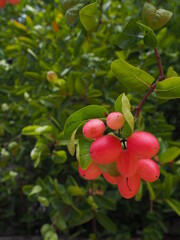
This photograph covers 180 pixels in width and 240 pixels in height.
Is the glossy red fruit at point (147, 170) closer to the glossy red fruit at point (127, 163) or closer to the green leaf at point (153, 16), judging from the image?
the glossy red fruit at point (127, 163)

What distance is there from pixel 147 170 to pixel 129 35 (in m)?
0.37

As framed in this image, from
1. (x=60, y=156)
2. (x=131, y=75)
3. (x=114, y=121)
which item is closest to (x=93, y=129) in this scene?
(x=114, y=121)

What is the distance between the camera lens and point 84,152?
59 cm

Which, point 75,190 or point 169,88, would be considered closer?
point 169,88

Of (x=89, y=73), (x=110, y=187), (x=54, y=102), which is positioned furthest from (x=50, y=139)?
(x=110, y=187)

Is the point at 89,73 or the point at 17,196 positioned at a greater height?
the point at 89,73

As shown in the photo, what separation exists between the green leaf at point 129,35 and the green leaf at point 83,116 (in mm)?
263

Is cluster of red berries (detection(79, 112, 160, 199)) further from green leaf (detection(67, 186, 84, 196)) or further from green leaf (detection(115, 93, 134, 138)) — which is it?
green leaf (detection(67, 186, 84, 196))

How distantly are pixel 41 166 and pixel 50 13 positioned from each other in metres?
0.90

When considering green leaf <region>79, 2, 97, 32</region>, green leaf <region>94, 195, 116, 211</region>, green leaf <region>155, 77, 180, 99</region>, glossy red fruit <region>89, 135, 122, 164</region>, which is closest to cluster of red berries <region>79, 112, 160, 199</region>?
glossy red fruit <region>89, 135, 122, 164</region>

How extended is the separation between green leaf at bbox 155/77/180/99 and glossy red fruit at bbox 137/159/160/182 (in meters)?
Answer: 0.13

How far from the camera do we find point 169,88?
596 mm

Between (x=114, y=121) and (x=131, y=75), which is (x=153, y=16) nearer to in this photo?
(x=131, y=75)

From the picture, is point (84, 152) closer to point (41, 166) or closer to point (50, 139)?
point (50, 139)
